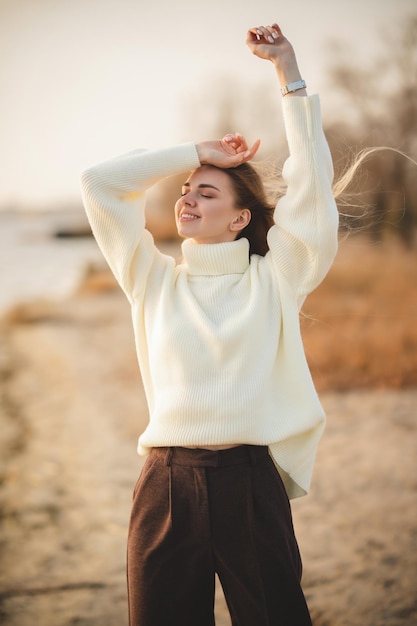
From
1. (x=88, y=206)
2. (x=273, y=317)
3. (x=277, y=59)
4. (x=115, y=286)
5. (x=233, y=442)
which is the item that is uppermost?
(x=277, y=59)

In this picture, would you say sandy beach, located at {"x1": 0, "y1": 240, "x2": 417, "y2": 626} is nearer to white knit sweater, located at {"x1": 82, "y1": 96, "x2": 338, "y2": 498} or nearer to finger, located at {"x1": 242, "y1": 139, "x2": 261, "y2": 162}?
white knit sweater, located at {"x1": 82, "y1": 96, "x2": 338, "y2": 498}

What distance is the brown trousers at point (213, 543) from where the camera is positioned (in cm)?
160

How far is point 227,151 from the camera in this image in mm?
1793

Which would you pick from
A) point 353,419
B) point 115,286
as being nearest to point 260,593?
point 353,419

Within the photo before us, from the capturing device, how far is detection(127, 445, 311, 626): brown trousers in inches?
62.9

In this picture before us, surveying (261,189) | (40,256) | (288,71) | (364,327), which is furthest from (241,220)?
(40,256)

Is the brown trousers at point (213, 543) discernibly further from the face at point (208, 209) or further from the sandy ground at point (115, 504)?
the sandy ground at point (115, 504)

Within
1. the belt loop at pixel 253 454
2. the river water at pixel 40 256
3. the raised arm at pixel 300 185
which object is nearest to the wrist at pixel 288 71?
the raised arm at pixel 300 185

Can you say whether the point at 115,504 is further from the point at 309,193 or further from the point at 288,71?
the point at 288,71

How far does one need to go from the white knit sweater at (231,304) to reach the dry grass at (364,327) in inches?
90.4

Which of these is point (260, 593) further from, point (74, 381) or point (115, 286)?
point (115, 286)

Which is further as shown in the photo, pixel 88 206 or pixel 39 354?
pixel 39 354

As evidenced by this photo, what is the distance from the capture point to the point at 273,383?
1.74 metres

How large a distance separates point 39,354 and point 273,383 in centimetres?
634
